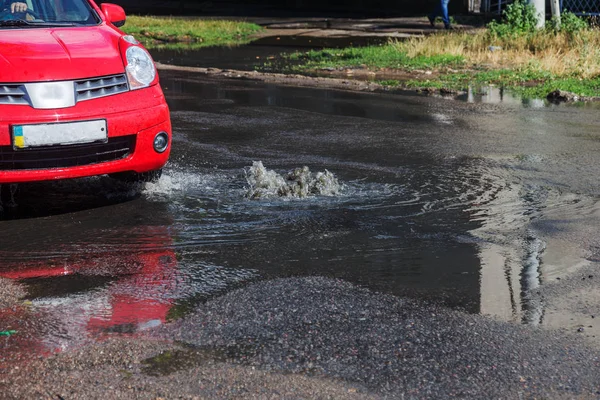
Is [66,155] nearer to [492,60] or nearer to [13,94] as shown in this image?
[13,94]

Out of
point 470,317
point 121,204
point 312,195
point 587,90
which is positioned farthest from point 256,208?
point 587,90

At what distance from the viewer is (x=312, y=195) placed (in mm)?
6969

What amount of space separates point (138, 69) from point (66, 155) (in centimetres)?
89

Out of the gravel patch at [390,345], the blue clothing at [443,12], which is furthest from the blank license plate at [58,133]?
the blue clothing at [443,12]

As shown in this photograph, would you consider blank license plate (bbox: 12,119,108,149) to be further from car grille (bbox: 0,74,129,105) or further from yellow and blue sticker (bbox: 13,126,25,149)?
car grille (bbox: 0,74,129,105)

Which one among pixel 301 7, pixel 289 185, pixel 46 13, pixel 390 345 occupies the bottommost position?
pixel 390 345

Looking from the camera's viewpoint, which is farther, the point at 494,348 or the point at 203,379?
the point at 494,348

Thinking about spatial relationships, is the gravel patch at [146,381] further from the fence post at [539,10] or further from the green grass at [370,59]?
the fence post at [539,10]

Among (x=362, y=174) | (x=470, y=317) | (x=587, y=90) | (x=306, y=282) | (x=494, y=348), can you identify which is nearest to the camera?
(x=494, y=348)

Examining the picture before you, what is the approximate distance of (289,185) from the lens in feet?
23.0

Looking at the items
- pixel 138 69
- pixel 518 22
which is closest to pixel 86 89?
pixel 138 69

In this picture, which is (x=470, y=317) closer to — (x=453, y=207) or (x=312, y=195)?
(x=453, y=207)

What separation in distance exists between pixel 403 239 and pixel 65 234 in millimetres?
2060

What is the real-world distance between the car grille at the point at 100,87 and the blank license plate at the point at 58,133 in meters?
0.21
